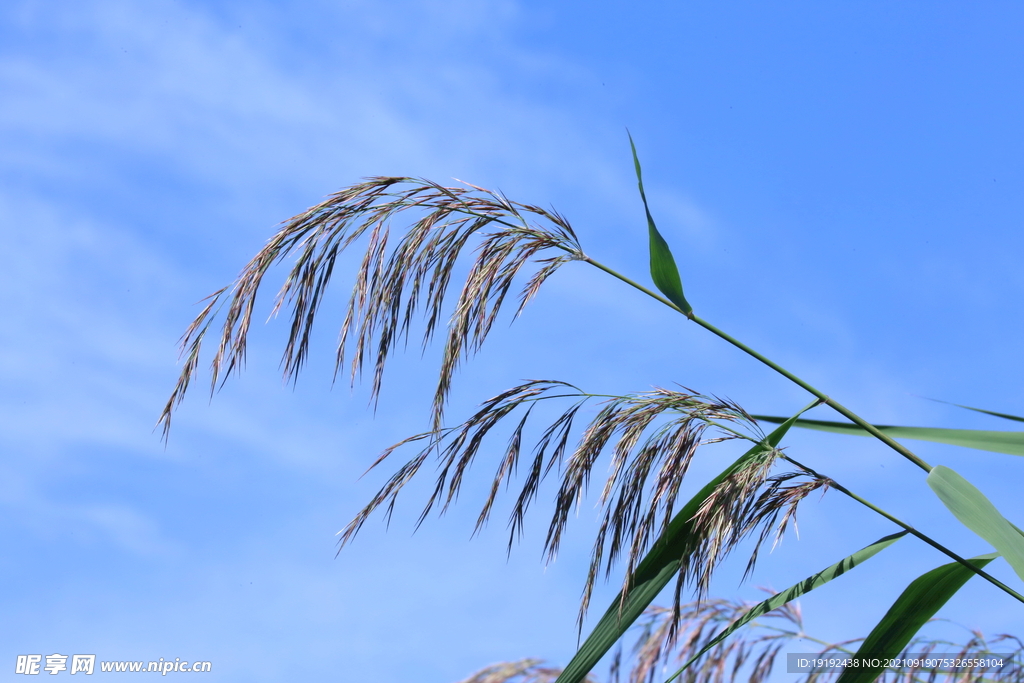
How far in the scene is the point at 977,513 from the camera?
4.86 ft

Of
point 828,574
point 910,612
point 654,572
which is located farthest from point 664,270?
point 910,612

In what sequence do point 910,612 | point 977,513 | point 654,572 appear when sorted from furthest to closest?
point 910,612, point 654,572, point 977,513

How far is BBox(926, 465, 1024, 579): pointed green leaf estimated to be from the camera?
4.75ft

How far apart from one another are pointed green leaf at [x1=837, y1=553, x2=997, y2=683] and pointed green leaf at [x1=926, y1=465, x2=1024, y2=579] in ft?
0.58

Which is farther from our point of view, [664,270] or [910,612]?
[910,612]

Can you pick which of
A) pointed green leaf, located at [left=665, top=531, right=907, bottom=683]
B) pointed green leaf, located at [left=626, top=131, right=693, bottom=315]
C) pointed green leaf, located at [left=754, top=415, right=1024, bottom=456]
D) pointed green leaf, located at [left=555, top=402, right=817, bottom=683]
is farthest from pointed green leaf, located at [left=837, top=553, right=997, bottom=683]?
pointed green leaf, located at [left=626, top=131, right=693, bottom=315]

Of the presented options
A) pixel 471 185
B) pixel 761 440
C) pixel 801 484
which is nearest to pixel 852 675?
pixel 801 484

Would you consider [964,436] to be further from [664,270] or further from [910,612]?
[664,270]

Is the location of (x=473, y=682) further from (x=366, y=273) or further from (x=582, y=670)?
(x=366, y=273)

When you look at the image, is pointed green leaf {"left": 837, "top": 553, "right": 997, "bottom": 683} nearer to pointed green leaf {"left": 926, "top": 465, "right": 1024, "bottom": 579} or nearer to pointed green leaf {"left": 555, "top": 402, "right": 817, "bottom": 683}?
pointed green leaf {"left": 926, "top": 465, "right": 1024, "bottom": 579}

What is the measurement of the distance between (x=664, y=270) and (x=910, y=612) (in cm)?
89

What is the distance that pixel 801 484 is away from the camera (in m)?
1.54

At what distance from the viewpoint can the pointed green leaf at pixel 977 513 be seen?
1.45 meters

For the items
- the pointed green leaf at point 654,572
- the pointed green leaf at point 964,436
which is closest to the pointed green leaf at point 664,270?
the pointed green leaf at point 654,572
